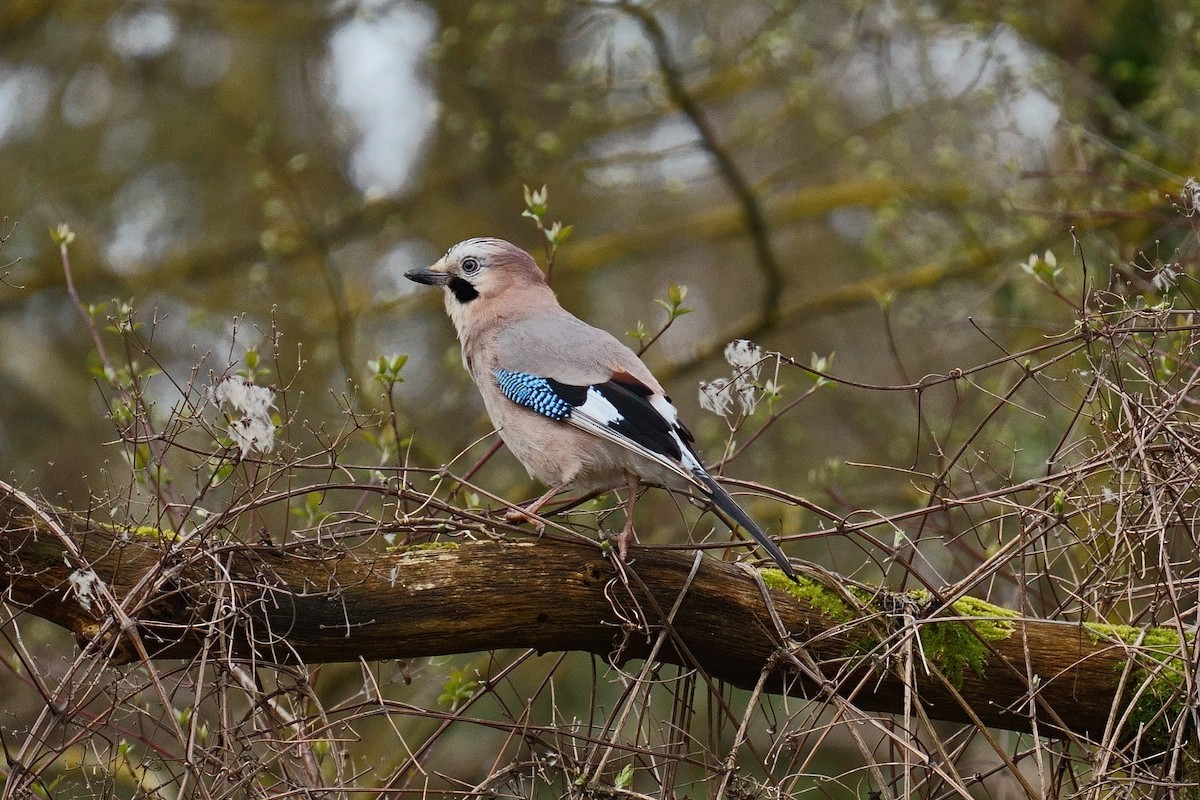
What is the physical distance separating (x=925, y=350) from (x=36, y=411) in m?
7.41

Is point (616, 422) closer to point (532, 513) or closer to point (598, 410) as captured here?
point (598, 410)

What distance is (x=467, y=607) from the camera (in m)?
4.17

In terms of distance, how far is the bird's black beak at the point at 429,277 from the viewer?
21.2 ft

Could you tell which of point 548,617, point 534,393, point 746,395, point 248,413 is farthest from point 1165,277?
point 248,413

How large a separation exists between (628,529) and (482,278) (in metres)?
2.27

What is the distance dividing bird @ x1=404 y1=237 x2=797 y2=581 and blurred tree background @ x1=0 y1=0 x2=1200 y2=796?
218 centimetres

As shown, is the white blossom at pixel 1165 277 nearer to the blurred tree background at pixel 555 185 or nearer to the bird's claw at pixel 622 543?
the bird's claw at pixel 622 543

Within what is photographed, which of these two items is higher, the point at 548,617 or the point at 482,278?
the point at 482,278

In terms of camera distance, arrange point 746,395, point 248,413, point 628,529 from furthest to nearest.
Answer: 1. point 746,395
2. point 628,529
3. point 248,413

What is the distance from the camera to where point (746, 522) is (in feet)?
14.3

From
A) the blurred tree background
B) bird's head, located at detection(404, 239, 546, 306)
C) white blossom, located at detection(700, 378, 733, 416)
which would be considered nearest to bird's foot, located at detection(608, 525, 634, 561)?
white blossom, located at detection(700, 378, 733, 416)

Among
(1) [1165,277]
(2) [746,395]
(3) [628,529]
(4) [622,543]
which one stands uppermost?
(1) [1165,277]

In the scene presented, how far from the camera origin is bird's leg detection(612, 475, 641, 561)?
4.22 metres

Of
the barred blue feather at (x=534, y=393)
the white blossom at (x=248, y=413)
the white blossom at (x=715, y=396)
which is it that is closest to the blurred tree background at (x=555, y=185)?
the barred blue feather at (x=534, y=393)
